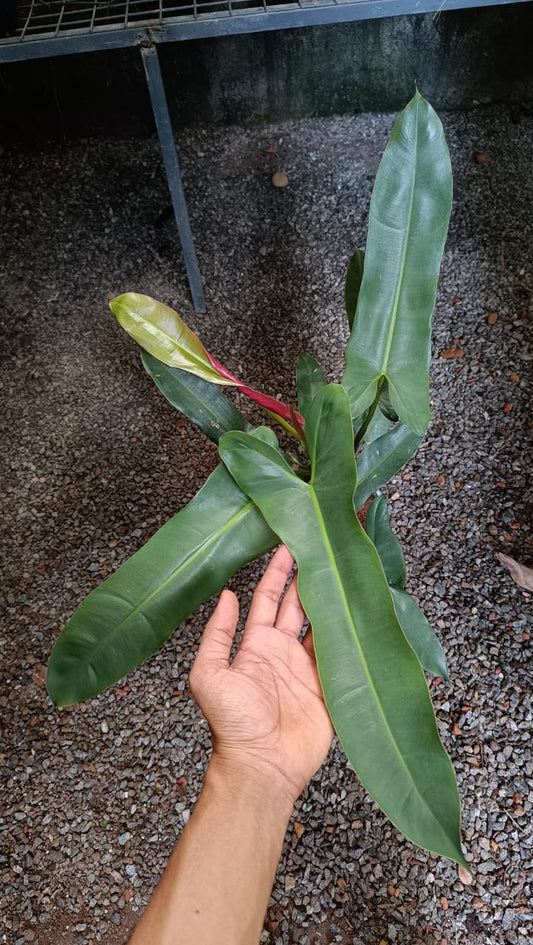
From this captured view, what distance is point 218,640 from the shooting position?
98 centimetres

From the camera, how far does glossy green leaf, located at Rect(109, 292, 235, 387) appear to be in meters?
1.03

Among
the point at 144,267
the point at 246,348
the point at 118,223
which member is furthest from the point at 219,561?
the point at 118,223

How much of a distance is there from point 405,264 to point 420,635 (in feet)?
2.06

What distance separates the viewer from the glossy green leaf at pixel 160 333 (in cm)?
103

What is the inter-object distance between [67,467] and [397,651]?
1173mm

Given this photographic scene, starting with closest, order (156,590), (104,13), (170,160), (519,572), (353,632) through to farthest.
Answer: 1. (353,632)
2. (156,590)
3. (519,572)
4. (170,160)
5. (104,13)

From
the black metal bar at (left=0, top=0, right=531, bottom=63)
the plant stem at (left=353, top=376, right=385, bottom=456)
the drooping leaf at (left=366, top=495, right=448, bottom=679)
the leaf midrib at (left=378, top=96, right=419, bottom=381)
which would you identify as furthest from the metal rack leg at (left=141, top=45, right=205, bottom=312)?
the drooping leaf at (left=366, top=495, right=448, bottom=679)

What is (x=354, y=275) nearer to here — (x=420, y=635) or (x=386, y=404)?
(x=386, y=404)

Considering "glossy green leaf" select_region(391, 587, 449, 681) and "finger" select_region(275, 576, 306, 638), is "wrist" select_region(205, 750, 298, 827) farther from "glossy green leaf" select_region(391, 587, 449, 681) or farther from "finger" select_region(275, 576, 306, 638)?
"glossy green leaf" select_region(391, 587, 449, 681)

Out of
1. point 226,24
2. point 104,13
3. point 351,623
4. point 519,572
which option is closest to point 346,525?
point 351,623

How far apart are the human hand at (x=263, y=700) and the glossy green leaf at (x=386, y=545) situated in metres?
0.22

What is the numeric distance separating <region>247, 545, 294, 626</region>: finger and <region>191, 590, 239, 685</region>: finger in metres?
0.06

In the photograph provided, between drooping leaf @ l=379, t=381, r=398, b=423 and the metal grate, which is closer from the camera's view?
drooping leaf @ l=379, t=381, r=398, b=423

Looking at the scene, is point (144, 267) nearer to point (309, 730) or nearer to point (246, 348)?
point (246, 348)
